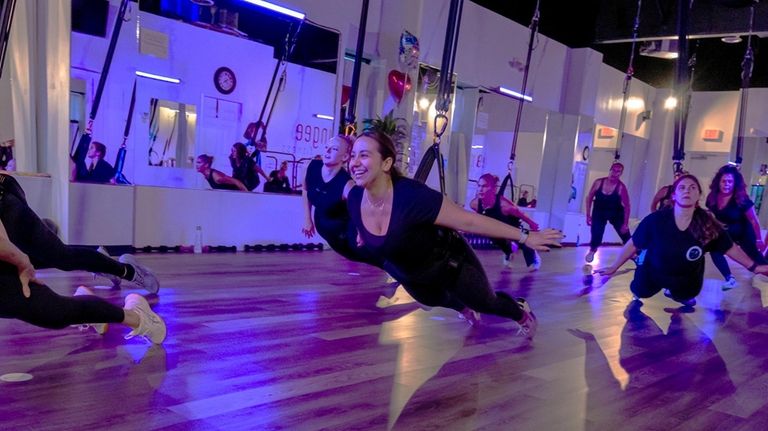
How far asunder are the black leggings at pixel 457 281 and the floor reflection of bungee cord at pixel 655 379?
1.94 ft

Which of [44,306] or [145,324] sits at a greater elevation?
[44,306]

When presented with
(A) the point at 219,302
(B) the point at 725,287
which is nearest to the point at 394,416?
(A) the point at 219,302

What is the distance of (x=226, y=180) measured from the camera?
6.53 metres

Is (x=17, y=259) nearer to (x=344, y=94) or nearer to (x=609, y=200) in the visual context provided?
(x=344, y=94)

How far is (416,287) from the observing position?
2.98m

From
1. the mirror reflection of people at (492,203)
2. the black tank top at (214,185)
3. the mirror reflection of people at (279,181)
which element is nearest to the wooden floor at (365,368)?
the mirror reflection of people at (492,203)

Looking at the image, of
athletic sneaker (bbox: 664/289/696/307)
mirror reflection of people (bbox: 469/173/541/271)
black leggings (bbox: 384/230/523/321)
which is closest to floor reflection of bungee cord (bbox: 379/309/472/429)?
black leggings (bbox: 384/230/523/321)

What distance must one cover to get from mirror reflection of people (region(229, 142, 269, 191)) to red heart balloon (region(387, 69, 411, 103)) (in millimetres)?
1824

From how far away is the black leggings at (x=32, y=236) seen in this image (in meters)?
2.51

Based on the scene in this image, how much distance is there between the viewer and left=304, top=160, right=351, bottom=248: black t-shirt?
150 inches

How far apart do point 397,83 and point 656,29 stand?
3.77m

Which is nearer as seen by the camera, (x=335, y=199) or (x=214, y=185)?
(x=335, y=199)

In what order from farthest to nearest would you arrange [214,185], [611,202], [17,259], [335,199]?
1. [611,202]
2. [214,185]
3. [335,199]
4. [17,259]

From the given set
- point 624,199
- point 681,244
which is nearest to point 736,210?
point 624,199
